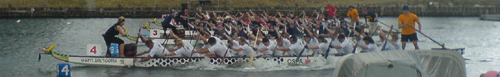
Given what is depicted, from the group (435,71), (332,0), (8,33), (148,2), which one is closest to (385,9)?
(332,0)

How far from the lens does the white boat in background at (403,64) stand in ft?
25.2

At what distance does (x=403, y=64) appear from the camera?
25.2 feet

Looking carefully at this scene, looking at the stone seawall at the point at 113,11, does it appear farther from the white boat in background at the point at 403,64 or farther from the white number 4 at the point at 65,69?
the white boat in background at the point at 403,64

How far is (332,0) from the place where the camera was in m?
54.9

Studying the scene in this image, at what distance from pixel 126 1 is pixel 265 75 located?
37753mm

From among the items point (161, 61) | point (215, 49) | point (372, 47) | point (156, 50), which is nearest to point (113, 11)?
point (161, 61)

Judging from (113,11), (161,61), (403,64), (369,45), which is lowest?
(113,11)

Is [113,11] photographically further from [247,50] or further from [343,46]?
[343,46]

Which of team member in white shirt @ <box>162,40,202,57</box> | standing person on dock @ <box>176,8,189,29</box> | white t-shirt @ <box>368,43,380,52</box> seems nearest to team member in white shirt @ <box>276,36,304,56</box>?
white t-shirt @ <box>368,43,380,52</box>

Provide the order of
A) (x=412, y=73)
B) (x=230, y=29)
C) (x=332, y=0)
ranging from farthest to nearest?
1. (x=332, y=0)
2. (x=230, y=29)
3. (x=412, y=73)

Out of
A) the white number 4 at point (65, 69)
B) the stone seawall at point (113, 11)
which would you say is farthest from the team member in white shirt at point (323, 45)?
the stone seawall at point (113, 11)

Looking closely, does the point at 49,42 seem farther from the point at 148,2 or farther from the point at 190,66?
the point at 148,2

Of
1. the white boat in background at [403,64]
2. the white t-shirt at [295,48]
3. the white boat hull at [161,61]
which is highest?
the white boat in background at [403,64]

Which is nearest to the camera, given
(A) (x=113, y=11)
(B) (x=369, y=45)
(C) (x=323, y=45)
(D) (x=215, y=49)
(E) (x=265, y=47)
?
(B) (x=369, y=45)
